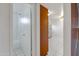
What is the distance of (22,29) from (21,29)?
10 millimetres

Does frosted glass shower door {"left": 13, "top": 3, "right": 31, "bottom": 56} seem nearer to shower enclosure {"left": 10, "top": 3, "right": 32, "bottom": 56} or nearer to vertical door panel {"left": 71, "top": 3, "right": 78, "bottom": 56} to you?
shower enclosure {"left": 10, "top": 3, "right": 32, "bottom": 56}

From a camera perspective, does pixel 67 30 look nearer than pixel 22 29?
Yes

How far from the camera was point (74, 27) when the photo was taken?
3.50ft

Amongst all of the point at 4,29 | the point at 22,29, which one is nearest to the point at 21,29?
the point at 22,29

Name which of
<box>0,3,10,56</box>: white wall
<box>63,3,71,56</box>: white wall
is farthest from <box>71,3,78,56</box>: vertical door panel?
<box>0,3,10,56</box>: white wall

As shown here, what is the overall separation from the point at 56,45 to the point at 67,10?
36cm

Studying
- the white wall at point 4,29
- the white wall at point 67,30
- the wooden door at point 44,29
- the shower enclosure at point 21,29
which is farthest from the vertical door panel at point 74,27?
the white wall at point 4,29

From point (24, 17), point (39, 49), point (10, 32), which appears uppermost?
point (24, 17)

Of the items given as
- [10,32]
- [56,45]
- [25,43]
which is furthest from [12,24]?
[56,45]

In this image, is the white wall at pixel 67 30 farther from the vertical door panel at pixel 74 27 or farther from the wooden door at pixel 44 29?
the wooden door at pixel 44 29

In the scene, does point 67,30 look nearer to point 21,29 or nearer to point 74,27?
point 74,27

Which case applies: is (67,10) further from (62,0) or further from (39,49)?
(39,49)

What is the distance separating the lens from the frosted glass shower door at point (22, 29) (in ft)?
3.82

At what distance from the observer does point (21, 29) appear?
46.9 inches
